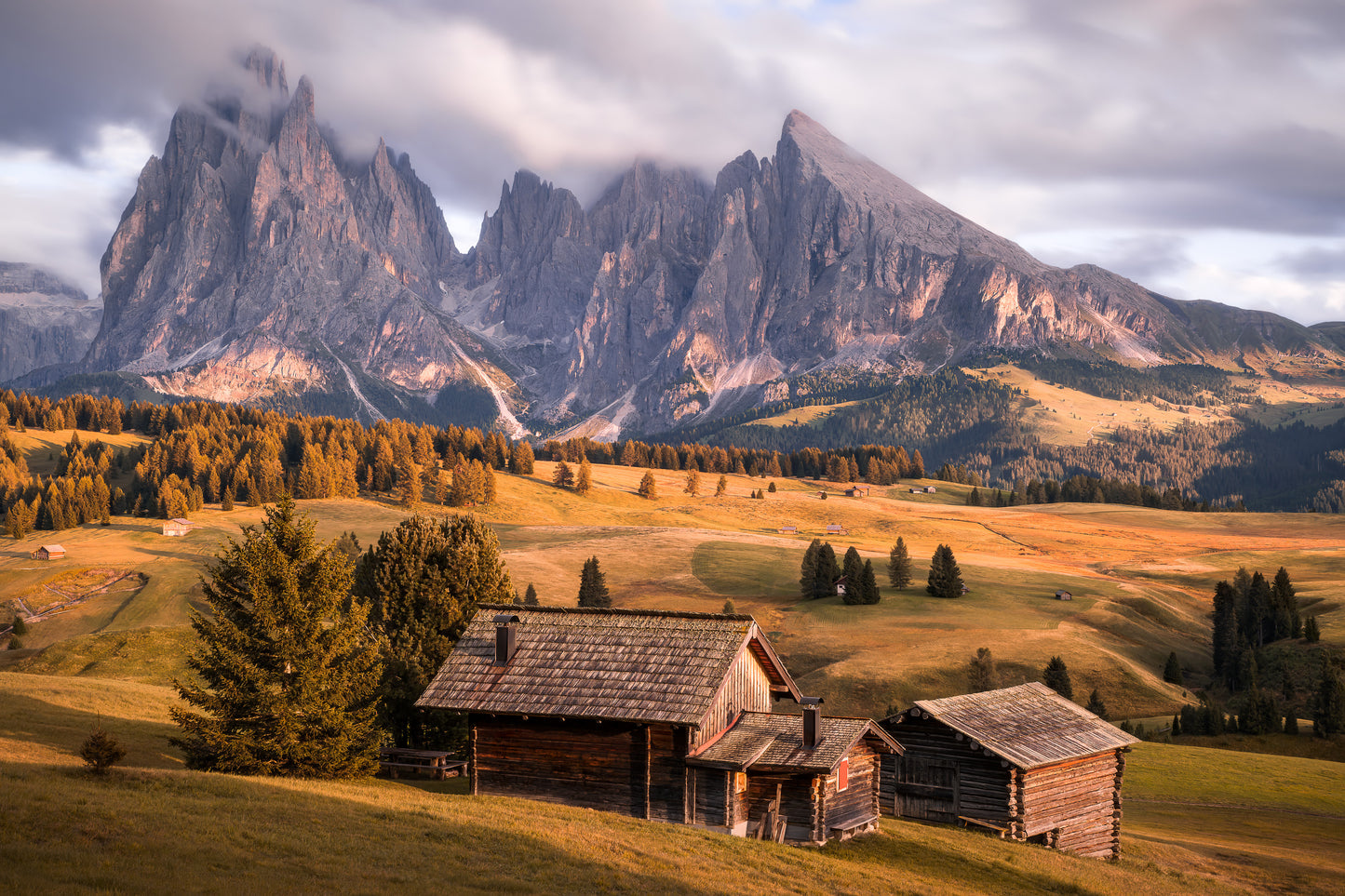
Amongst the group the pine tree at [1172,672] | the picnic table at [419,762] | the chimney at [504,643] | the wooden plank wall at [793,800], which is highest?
the chimney at [504,643]

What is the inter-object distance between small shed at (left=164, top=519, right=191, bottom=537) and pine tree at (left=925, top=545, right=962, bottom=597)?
320 ft

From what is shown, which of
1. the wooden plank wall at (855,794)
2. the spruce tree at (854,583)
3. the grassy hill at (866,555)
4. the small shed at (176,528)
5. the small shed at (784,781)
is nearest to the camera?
the small shed at (784,781)

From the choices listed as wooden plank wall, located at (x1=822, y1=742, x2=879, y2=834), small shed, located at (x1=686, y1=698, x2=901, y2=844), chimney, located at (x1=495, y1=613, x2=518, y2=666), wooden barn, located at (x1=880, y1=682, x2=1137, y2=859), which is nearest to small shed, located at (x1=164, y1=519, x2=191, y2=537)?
chimney, located at (x1=495, y1=613, x2=518, y2=666)

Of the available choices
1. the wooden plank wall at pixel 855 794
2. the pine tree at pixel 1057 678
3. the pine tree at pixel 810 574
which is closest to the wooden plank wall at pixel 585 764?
the wooden plank wall at pixel 855 794

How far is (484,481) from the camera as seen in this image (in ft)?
522

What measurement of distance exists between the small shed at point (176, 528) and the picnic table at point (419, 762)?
4086 inches

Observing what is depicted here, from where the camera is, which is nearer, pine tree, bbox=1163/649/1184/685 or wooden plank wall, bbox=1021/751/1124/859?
wooden plank wall, bbox=1021/751/1124/859

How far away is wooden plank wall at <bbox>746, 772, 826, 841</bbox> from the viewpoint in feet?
97.7

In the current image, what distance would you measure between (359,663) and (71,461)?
151123mm

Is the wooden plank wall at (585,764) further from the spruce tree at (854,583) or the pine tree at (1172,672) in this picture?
the pine tree at (1172,672)

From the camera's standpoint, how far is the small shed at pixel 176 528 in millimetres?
125750

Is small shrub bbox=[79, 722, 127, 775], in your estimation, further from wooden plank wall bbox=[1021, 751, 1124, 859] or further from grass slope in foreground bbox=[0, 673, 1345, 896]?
wooden plank wall bbox=[1021, 751, 1124, 859]

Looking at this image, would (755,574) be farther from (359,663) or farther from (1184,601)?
(359,663)

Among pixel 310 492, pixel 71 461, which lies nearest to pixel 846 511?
pixel 310 492
